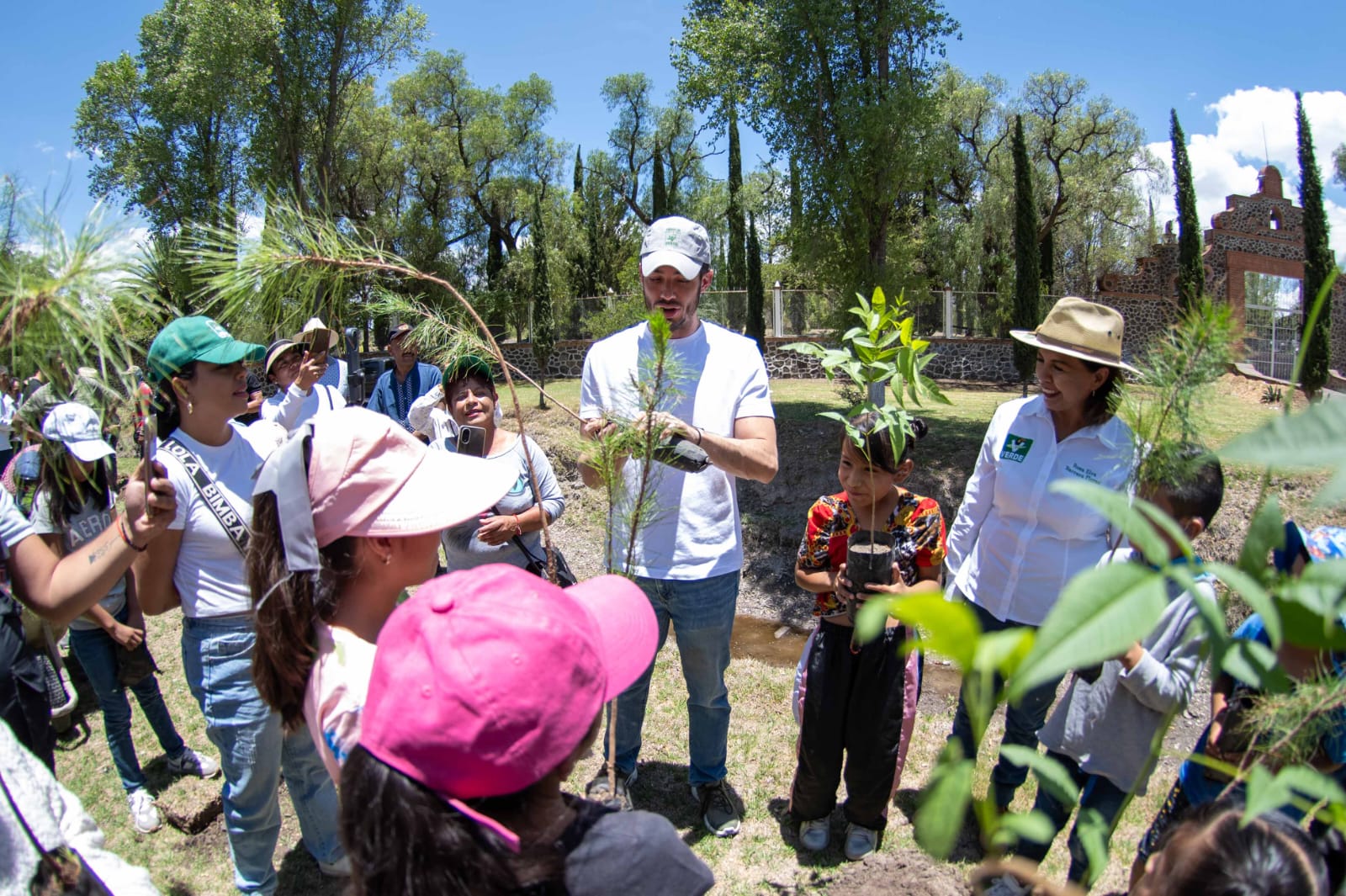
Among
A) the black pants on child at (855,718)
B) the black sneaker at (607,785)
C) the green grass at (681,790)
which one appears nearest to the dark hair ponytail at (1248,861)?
the green grass at (681,790)

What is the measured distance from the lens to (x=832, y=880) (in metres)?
2.84

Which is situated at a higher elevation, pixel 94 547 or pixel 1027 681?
pixel 1027 681

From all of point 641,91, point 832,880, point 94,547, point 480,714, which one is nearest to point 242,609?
point 94,547

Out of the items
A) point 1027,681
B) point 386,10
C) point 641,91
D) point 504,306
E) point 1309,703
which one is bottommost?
point 1309,703

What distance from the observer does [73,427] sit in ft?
5.26

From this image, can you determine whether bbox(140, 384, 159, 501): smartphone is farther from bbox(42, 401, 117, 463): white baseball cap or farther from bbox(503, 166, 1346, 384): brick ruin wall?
bbox(503, 166, 1346, 384): brick ruin wall

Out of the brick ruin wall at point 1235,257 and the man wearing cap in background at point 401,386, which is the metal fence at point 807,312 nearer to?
the brick ruin wall at point 1235,257

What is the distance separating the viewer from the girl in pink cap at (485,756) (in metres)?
0.99

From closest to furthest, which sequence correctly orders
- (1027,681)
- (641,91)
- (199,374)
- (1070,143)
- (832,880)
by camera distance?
(1027,681) → (199,374) → (832,880) → (1070,143) → (641,91)

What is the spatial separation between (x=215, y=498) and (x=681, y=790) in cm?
227

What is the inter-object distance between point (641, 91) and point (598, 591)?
109 ft

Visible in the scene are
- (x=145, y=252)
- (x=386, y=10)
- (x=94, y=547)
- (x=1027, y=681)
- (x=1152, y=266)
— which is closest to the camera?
(x=1027, y=681)

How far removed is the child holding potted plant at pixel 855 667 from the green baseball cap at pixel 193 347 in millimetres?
2000

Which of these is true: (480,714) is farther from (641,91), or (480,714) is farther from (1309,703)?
(641,91)
